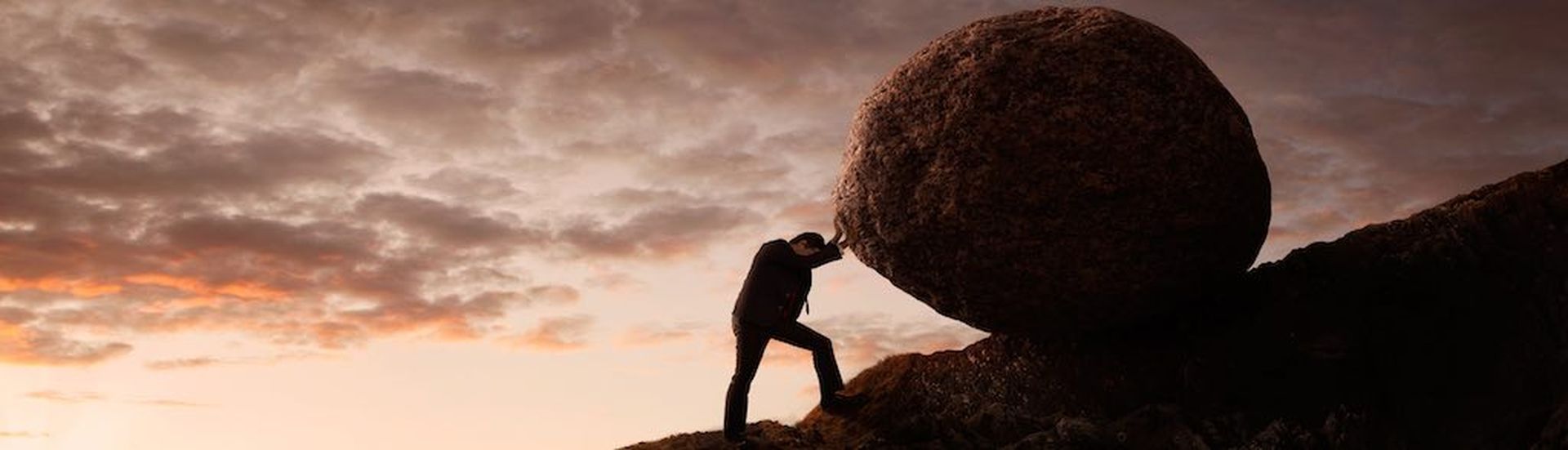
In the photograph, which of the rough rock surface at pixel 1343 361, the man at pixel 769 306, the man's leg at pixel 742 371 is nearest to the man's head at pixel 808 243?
the man at pixel 769 306

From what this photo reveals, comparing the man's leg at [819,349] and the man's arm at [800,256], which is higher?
the man's arm at [800,256]

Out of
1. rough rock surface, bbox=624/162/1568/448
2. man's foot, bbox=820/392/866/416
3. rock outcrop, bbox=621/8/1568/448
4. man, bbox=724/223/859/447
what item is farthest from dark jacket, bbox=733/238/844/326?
rough rock surface, bbox=624/162/1568/448

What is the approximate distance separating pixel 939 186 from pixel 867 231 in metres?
1.04

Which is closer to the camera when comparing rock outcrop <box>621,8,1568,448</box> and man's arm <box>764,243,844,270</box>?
rock outcrop <box>621,8,1568,448</box>

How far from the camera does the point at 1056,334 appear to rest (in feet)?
43.7

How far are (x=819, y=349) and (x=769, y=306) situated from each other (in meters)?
0.79

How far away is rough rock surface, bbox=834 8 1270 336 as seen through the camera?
1207 cm

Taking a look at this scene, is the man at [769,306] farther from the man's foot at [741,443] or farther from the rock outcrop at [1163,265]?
the rock outcrop at [1163,265]

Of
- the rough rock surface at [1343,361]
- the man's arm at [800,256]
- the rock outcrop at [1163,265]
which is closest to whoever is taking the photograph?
the rough rock surface at [1343,361]

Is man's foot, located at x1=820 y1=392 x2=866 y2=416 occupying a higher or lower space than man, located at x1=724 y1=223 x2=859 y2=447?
lower

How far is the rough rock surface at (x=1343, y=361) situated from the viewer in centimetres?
1187

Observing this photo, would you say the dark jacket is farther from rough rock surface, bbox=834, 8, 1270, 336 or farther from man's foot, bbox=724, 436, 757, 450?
man's foot, bbox=724, 436, 757, 450

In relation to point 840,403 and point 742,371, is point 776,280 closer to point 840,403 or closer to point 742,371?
point 742,371

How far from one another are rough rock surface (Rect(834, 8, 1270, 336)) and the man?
0.79 meters
